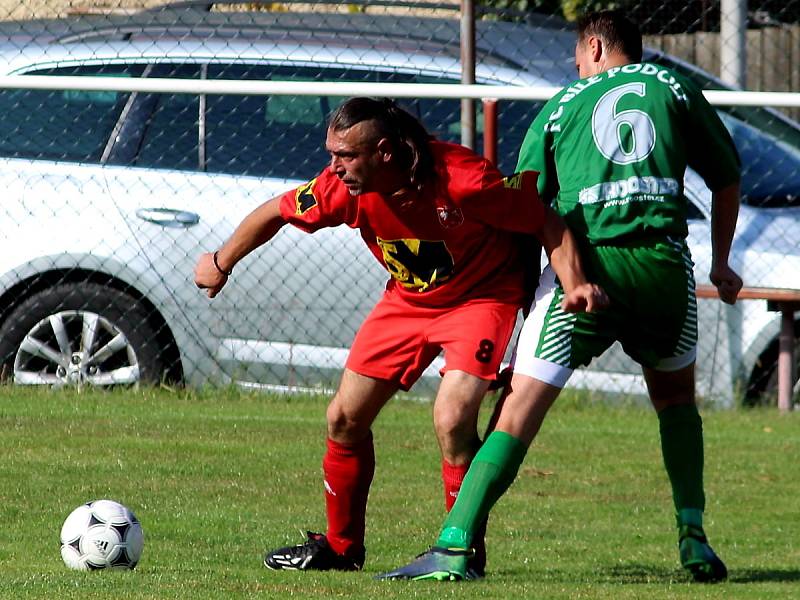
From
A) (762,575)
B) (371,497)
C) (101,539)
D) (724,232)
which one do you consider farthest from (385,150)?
(371,497)

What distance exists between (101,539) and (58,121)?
364 cm

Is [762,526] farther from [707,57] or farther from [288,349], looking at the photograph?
[707,57]

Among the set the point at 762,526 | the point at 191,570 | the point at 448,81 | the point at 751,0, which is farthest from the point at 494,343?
the point at 751,0

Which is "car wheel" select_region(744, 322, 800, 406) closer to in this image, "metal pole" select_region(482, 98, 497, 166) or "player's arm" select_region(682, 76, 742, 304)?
"metal pole" select_region(482, 98, 497, 166)

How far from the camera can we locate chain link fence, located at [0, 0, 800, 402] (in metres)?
7.93

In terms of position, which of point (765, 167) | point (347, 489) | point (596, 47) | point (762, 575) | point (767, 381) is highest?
point (765, 167)

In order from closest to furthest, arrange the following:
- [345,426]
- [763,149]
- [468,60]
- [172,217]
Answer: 1. [345,426]
2. [172,217]
3. [468,60]
4. [763,149]

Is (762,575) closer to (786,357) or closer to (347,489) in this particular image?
(347,489)

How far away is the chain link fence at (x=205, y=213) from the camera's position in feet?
26.0

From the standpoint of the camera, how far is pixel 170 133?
8062 millimetres

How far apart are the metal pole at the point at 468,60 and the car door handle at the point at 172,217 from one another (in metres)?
1.42

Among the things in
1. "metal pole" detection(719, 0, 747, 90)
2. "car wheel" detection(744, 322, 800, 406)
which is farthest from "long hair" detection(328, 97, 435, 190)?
"metal pole" detection(719, 0, 747, 90)

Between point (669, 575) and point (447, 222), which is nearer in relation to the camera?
point (447, 222)

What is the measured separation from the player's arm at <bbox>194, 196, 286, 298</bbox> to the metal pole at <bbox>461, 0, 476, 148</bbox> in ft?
10.2
